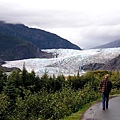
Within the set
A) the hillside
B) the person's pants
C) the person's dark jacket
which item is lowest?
the person's pants

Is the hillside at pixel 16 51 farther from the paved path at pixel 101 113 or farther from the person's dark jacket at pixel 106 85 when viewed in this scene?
the person's dark jacket at pixel 106 85

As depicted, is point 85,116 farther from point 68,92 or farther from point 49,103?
point 68,92

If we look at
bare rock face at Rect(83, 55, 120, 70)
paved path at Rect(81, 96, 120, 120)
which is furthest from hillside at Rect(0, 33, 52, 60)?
paved path at Rect(81, 96, 120, 120)

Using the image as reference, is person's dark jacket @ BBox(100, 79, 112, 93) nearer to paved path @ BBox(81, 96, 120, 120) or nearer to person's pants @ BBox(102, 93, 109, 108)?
person's pants @ BBox(102, 93, 109, 108)

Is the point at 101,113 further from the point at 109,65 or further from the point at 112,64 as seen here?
the point at 112,64

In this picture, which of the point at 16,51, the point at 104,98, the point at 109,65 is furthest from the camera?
the point at 16,51

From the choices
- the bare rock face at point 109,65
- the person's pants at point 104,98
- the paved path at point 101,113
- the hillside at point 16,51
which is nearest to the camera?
the paved path at point 101,113

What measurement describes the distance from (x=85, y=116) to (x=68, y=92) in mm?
4102

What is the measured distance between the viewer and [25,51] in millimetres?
175750

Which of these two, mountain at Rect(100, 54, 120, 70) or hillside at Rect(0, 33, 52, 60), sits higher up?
hillside at Rect(0, 33, 52, 60)

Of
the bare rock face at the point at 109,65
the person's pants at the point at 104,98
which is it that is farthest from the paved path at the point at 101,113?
the bare rock face at the point at 109,65

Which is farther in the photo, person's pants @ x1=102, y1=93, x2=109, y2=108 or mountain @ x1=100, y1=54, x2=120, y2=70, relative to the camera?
mountain @ x1=100, y1=54, x2=120, y2=70

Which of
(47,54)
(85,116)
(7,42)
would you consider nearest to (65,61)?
(47,54)

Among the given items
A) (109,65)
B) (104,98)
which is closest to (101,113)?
(104,98)
